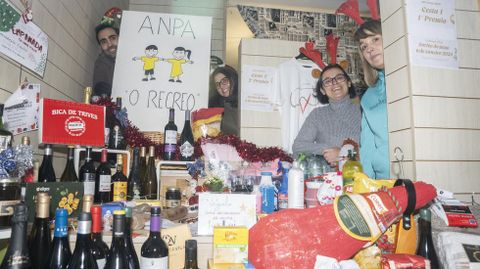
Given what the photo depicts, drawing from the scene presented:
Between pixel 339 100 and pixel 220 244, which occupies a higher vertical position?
pixel 339 100

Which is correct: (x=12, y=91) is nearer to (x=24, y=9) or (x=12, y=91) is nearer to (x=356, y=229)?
(x=24, y=9)

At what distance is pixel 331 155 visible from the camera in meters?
2.19

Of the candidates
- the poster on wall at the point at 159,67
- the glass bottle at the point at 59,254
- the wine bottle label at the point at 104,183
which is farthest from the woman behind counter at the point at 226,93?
the glass bottle at the point at 59,254

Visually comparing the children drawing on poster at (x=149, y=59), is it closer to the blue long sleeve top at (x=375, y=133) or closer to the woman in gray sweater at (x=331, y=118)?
the woman in gray sweater at (x=331, y=118)

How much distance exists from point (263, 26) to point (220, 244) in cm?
239

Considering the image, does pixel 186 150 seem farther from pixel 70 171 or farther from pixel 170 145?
pixel 70 171

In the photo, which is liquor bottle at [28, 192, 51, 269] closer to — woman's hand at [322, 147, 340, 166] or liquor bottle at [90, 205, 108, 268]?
liquor bottle at [90, 205, 108, 268]

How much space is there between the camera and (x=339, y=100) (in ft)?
8.11

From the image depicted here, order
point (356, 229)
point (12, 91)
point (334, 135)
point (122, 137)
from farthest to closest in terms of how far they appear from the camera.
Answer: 1. point (334, 135)
2. point (122, 137)
3. point (12, 91)
4. point (356, 229)

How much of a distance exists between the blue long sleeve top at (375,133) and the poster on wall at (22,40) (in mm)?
1790

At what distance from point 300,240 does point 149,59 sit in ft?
6.28

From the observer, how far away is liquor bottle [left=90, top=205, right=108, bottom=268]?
993 mm

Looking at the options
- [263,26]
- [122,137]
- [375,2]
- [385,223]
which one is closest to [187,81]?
[122,137]

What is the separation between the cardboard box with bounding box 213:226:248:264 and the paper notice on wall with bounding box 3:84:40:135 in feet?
3.48
